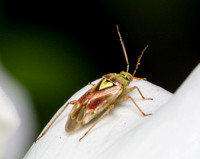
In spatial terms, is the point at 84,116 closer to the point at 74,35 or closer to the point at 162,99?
the point at 162,99

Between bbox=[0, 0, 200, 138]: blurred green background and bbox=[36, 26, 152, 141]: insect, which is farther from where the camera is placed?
bbox=[0, 0, 200, 138]: blurred green background

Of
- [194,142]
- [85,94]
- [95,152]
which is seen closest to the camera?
[194,142]

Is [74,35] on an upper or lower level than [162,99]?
upper

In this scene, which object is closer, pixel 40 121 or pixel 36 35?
pixel 40 121

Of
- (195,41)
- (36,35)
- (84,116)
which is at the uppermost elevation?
(36,35)

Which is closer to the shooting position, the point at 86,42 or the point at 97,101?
the point at 97,101

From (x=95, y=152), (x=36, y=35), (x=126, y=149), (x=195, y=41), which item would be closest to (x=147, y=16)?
(x=195, y=41)

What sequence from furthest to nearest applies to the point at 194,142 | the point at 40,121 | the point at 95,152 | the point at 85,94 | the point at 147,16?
the point at 147,16 → the point at 40,121 → the point at 85,94 → the point at 95,152 → the point at 194,142

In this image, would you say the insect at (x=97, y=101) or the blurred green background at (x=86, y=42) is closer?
the insect at (x=97, y=101)
